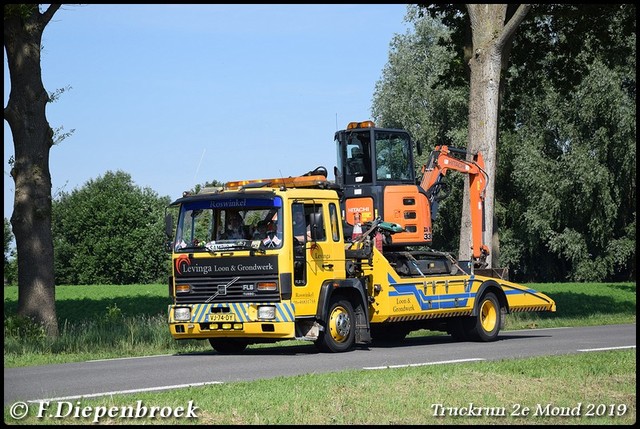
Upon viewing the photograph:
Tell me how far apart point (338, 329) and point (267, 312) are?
4.90ft

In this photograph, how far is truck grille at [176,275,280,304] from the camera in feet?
58.1

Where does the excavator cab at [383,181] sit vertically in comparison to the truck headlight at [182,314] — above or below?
above

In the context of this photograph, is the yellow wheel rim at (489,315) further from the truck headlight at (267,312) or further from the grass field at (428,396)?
the truck headlight at (267,312)

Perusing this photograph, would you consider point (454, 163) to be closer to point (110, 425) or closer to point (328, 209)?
point (328, 209)

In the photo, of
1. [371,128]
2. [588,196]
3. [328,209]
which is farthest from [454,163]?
[588,196]

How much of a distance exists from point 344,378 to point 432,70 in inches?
2055

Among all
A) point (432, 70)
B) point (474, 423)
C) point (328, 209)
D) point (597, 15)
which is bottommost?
A: point (474, 423)

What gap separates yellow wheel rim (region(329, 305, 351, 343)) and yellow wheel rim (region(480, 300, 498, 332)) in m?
4.04

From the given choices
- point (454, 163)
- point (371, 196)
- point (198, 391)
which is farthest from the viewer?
point (454, 163)

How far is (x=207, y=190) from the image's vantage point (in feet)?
63.0

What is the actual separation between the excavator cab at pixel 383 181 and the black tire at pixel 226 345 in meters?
3.47

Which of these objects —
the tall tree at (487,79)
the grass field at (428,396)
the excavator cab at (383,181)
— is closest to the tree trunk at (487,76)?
the tall tree at (487,79)

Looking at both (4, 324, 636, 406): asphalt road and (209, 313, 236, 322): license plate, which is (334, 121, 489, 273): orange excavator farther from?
(209, 313, 236, 322): license plate

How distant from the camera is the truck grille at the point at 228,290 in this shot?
1770 centimetres
